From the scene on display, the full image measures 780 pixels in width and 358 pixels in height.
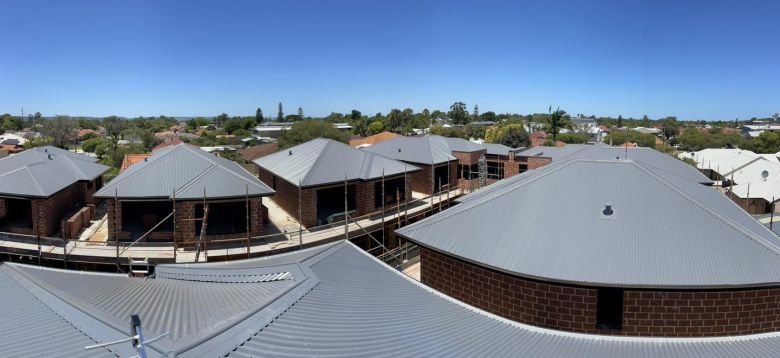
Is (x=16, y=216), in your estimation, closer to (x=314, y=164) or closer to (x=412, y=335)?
(x=314, y=164)

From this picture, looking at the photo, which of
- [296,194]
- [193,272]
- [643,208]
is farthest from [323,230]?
[643,208]

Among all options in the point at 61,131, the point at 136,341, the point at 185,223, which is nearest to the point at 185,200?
the point at 185,223

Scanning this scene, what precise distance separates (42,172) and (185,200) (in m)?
8.74

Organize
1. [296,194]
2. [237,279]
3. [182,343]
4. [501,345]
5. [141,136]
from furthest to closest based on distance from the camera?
[141,136]
[296,194]
[237,279]
[501,345]
[182,343]

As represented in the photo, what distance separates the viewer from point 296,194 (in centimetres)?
2406

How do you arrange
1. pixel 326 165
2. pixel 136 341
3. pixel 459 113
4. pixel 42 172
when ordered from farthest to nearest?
pixel 459 113, pixel 326 165, pixel 42 172, pixel 136 341

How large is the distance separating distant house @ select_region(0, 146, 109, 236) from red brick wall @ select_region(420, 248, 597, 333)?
1742cm

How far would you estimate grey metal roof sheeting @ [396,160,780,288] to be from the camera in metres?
10.1

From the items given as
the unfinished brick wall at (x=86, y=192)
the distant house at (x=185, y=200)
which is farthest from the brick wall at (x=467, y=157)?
the unfinished brick wall at (x=86, y=192)

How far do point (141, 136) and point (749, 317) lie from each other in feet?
269

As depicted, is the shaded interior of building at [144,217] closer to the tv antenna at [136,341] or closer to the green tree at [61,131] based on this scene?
the tv antenna at [136,341]

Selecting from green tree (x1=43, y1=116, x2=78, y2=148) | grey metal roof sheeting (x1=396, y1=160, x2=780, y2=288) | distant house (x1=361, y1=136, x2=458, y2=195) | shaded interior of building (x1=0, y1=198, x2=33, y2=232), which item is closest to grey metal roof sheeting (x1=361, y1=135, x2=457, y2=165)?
distant house (x1=361, y1=136, x2=458, y2=195)

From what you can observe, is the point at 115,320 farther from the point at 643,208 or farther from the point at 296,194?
the point at 296,194

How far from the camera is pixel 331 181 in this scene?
2284 cm
